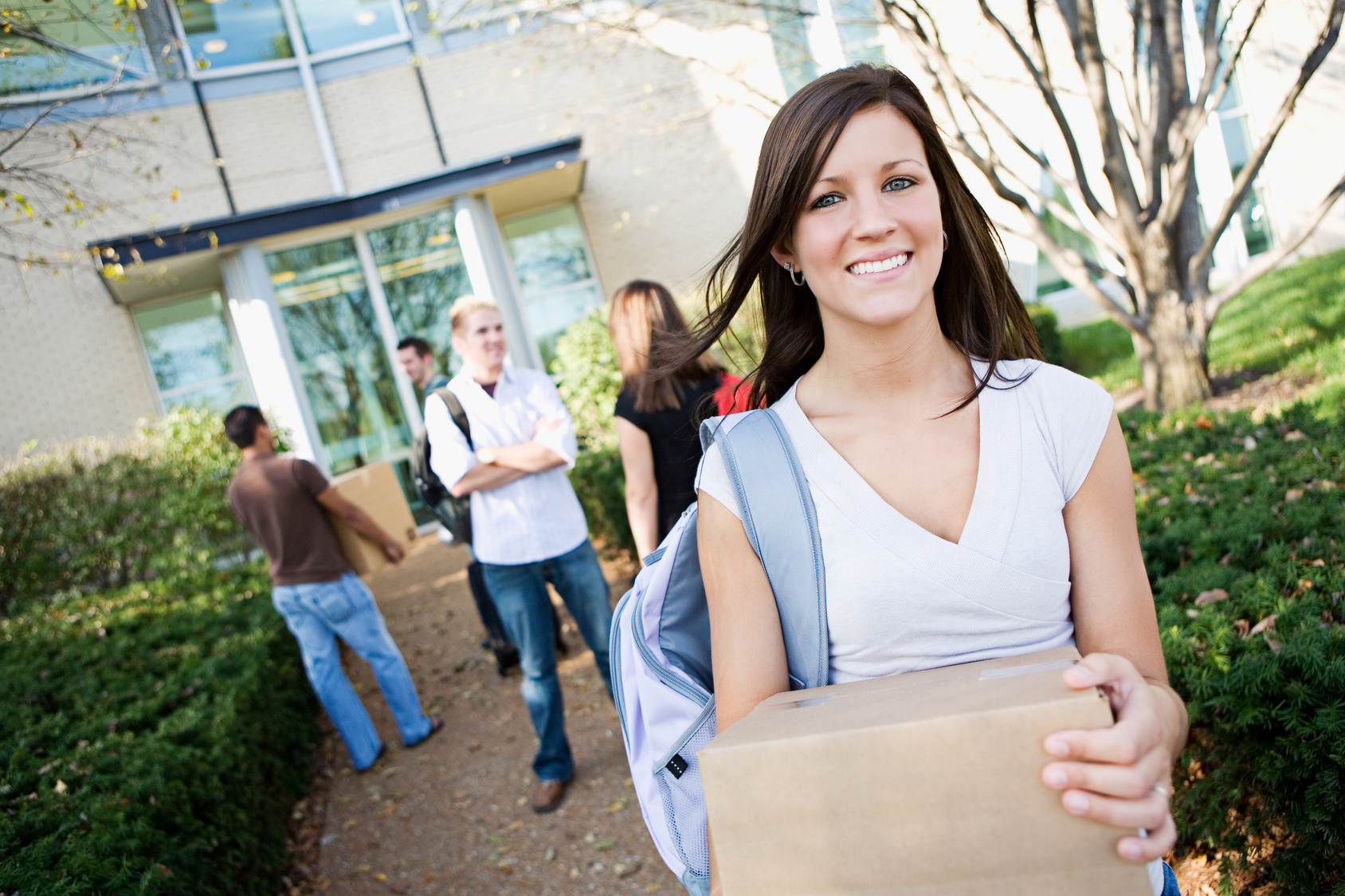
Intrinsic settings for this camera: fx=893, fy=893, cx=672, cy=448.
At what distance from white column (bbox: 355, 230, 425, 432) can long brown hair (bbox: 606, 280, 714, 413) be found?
8190 millimetres

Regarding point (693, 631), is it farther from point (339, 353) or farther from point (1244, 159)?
point (1244, 159)

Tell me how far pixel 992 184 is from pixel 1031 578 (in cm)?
557

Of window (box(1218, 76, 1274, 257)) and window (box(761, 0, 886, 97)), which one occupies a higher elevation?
window (box(761, 0, 886, 97))

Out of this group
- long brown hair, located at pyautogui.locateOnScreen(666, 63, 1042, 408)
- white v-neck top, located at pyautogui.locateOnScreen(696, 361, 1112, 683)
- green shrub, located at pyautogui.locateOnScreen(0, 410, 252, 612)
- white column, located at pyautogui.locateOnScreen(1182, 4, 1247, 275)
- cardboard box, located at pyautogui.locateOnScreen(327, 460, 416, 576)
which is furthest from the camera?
white column, located at pyautogui.locateOnScreen(1182, 4, 1247, 275)

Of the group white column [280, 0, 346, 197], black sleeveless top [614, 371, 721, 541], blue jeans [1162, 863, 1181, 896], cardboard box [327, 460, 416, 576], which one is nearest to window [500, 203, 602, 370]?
white column [280, 0, 346, 197]

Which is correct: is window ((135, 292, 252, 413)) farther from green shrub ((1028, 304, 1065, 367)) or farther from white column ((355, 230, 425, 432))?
green shrub ((1028, 304, 1065, 367))

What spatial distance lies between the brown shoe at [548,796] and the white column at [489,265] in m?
7.42

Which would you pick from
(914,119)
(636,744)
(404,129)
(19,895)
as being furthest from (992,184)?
(404,129)

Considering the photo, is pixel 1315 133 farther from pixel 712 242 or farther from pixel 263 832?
pixel 263 832

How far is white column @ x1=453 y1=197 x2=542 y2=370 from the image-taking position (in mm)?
11156

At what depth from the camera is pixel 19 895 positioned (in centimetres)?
263

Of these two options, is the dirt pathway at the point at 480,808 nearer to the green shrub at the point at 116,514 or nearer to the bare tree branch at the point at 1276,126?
the green shrub at the point at 116,514

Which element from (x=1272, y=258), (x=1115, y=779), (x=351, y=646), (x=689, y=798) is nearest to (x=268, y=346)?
(x=351, y=646)

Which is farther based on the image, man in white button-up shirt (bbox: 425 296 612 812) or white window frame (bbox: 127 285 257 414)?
white window frame (bbox: 127 285 257 414)
